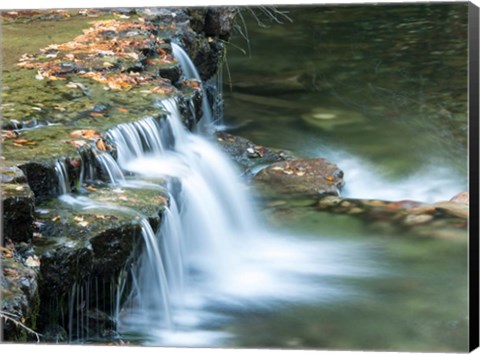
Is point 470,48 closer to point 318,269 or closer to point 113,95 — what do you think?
point 318,269

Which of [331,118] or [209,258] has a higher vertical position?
[331,118]

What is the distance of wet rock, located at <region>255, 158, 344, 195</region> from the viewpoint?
6387 millimetres

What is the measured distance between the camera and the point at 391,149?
634 centimetres

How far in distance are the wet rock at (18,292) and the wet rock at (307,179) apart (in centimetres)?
175

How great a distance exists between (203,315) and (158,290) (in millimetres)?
274

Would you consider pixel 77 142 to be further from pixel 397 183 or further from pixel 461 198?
pixel 461 198

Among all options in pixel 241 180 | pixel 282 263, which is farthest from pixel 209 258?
pixel 241 180

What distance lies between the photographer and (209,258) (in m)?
6.04

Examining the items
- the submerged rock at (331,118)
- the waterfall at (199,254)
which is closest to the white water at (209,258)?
the waterfall at (199,254)

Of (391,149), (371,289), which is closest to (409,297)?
(371,289)

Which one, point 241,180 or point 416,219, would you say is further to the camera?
point 241,180

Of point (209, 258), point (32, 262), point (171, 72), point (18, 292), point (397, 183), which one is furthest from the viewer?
point (171, 72)

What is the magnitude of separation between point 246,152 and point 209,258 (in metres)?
0.74

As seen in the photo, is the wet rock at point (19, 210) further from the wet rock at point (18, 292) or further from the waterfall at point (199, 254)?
the waterfall at point (199, 254)
